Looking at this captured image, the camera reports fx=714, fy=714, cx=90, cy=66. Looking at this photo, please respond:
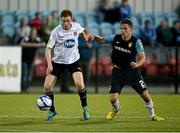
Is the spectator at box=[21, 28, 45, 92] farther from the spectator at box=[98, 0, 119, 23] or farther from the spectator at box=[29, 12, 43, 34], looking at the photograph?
the spectator at box=[98, 0, 119, 23]

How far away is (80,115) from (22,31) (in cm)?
926

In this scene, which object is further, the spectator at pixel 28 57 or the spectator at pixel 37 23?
the spectator at pixel 37 23

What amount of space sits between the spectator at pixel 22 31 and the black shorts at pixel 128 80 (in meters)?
10.1

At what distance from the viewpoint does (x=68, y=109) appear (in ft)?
53.9

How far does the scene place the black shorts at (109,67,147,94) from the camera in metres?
13.6


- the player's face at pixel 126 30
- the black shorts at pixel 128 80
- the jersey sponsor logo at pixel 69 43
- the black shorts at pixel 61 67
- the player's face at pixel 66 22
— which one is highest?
the player's face at pixel 66 22

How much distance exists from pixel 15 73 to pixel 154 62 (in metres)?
4.57

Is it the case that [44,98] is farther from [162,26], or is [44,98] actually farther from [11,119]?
[162,26]

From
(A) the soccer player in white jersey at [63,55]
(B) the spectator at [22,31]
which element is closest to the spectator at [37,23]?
(B) the spectator at [22,31]

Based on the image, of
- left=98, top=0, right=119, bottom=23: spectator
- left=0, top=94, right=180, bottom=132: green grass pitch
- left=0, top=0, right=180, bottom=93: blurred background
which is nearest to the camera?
left=0, top=94, right=180, bottom=132: green grass pitch

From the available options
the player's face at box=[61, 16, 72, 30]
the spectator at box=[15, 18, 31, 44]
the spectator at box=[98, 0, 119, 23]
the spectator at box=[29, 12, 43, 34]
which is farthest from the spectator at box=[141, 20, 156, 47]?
the player's face at box=[61, 16, 72, 30]

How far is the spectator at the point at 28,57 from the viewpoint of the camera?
894 inches

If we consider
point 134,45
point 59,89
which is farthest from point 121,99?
point 134,45

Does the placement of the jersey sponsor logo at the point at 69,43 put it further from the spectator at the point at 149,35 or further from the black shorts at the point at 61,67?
the spectator at the point at 149,35
